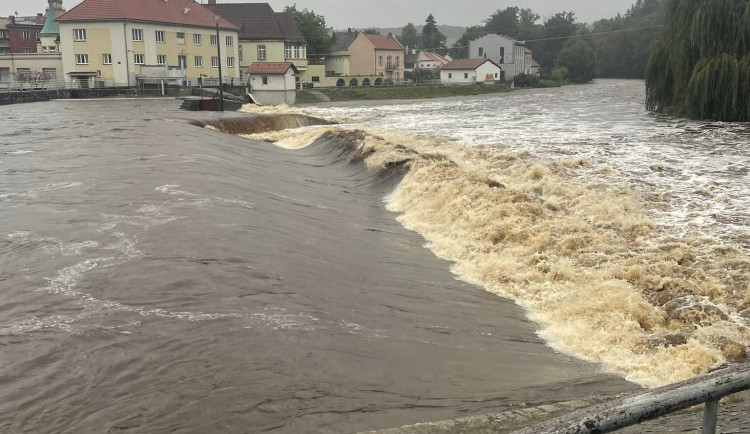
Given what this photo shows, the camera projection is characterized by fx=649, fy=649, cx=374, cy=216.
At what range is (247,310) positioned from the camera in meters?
7.93

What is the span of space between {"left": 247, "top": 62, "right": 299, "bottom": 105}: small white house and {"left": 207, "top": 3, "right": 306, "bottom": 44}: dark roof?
18.5m

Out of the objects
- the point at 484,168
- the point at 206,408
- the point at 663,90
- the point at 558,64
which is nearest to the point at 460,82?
the point at 558,64

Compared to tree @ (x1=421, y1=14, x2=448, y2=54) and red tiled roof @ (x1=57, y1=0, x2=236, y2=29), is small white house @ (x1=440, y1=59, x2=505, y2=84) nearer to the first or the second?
red tiled roof @ (x1=57, y1=0, x2=236, y2=29)

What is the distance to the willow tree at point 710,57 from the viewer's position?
27.8 m

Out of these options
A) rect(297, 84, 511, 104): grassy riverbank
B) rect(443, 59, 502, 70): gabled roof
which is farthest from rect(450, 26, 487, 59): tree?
rect(297, 84, 511, 104): grassy riverbank

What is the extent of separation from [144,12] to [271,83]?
1500 centimetres

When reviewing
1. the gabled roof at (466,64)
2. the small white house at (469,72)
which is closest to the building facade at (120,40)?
the small white house at (469,72)

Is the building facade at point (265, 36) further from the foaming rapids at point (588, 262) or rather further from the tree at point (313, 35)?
the foaming rapids at point (588, 262)

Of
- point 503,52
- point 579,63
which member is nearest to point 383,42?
point 503,52

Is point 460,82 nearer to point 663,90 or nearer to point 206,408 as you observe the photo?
point 663,90

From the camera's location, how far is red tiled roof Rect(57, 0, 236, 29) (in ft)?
198

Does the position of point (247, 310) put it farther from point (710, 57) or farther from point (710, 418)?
point (710, 57)

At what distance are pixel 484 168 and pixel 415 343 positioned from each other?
13589 mm

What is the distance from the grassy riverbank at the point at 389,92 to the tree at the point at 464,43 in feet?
152
